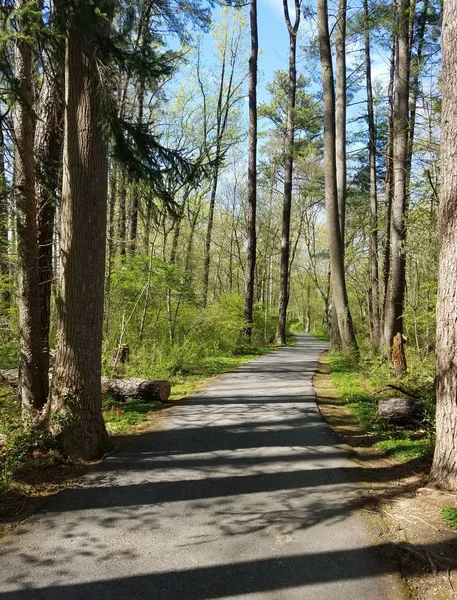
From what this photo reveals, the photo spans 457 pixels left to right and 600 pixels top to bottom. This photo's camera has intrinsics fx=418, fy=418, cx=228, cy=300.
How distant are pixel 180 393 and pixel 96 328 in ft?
14.4

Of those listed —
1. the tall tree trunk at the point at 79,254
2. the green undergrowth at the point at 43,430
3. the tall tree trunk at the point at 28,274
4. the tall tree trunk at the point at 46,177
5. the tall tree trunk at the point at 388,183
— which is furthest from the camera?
the tall tree trunk at the point at 388,183

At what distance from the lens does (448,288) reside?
162 inches

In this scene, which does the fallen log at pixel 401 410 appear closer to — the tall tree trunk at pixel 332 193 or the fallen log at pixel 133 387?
the fallen log at pixel 133 387

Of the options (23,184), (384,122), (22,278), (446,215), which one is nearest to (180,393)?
(22,278)

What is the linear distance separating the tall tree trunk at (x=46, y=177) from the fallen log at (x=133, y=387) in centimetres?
209

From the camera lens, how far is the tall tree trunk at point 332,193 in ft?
46.4

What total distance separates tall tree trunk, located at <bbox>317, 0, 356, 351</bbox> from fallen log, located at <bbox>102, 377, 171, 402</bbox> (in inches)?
307

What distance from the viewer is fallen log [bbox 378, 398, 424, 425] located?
20.8 ft

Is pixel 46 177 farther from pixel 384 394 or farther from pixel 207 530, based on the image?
pixel 384 394

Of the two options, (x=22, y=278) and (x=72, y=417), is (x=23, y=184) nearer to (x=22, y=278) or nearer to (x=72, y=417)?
(x=22, y=278)

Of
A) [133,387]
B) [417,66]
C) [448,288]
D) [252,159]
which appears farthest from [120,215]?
[448,288]

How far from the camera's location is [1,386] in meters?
7.49

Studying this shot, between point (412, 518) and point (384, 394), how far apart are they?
5088 millimetres

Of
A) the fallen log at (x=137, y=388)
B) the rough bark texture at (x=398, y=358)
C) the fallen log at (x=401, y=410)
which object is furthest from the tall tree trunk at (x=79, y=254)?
the rough bark texture at (x=398, y=358)
